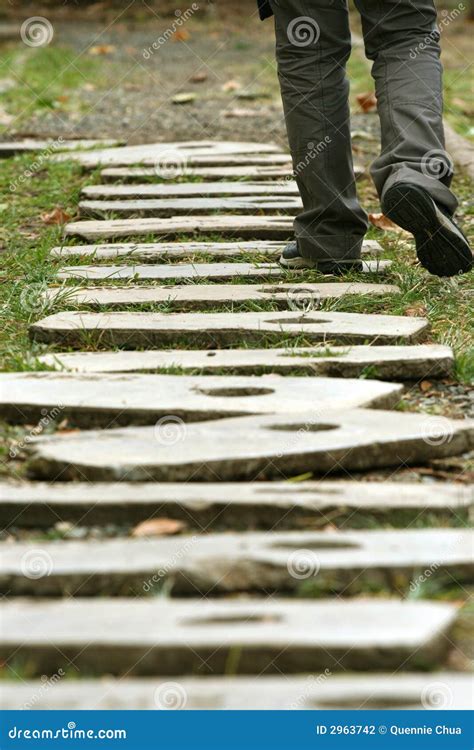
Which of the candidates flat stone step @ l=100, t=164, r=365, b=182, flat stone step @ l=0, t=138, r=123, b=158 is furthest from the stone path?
flat stone step @ l=0, t=138, r=123, b=158

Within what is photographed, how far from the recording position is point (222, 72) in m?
7.46

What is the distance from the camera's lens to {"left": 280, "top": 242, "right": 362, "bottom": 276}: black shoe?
3.12 metres

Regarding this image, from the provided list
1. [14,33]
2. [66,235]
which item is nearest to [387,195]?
[66,235]

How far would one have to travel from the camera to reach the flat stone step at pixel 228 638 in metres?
1.39

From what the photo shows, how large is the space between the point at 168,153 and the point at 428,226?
217 centimetres

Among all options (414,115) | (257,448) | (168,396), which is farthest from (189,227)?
(257,448)

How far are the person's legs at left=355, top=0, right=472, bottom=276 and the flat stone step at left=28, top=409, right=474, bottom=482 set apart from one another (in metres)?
0.84

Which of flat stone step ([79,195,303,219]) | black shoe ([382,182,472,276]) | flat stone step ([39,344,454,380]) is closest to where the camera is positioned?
flat stone step ([39,344,454,380])

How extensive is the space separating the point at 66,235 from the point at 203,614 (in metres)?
2.31

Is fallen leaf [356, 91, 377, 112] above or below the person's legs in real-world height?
above
